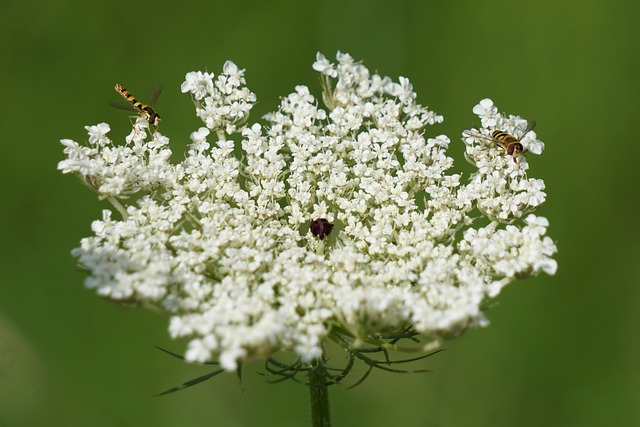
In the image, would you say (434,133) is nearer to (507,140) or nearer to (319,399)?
(507,140)

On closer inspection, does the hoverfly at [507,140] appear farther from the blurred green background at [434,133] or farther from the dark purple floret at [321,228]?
the blurred green background at [434,133]

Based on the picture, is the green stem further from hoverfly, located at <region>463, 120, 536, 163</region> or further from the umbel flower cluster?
hoverfly, located at <region>463, 120, 536, 163</region>

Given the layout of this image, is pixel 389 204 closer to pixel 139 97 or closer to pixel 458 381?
pixel 458 381

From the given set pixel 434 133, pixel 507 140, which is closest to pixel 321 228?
pixel 507 140

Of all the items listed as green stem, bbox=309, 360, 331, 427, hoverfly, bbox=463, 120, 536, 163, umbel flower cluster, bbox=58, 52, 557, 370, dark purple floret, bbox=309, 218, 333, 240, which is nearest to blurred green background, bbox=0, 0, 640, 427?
green stem, bbox=309, 360, 331, 427

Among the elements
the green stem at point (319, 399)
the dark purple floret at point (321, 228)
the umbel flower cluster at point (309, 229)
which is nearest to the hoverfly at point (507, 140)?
the umbel flower cluster at point (309, 229)

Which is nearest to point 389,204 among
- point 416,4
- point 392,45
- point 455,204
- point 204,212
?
point 455,204
